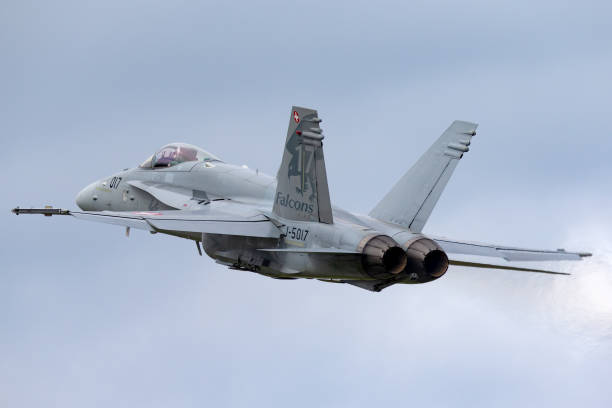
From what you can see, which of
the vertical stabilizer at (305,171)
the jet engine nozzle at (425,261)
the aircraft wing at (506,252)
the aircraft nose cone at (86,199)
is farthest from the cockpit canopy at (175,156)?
the jet engine nozzle at (425,261)

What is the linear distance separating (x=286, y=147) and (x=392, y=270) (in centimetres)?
368

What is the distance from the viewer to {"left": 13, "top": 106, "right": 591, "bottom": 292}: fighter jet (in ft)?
85.2

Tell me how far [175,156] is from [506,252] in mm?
10193

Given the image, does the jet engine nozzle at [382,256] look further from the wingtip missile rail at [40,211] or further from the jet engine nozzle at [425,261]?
the wingtip missile rail at [40,211]

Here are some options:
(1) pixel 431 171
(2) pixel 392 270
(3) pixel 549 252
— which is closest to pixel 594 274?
(3) pixel 549 252

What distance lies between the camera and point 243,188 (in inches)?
1200

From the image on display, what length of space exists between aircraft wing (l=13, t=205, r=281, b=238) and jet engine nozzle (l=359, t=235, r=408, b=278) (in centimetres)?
278

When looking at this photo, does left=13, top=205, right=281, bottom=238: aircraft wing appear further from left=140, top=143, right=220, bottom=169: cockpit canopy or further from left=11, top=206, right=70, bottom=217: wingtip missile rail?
left=140, top=143, right=220, bottom=169: cockpit canopy

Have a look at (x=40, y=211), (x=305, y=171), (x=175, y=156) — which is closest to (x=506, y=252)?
(x=305, y=171)

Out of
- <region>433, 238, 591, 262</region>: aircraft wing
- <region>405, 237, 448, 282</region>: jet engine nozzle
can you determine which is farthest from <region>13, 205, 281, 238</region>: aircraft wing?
<region>433, 238, 591, 262</region>: aircraft wing

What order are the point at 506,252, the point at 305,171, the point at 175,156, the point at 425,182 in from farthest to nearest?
the point at 175,156, the point at 425,182, the point at 506,252, the point at 305,171

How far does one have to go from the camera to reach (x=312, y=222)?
26891mm

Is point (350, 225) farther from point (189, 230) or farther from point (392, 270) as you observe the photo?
point (189, 230)

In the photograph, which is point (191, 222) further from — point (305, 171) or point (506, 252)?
point (506, 252)
